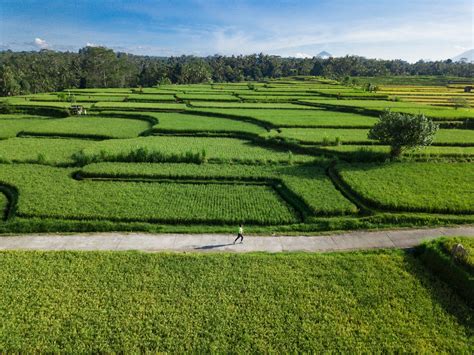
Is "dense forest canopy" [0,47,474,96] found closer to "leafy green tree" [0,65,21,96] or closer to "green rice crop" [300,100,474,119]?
"leafy green tree" [0,65,21,96]

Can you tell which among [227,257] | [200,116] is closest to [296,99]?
[200,116]

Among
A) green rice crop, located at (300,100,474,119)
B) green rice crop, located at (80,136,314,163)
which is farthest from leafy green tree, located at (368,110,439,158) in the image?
green rice crop, located at (300,100,474,119)

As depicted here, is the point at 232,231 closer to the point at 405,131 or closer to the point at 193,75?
the point at 405,131

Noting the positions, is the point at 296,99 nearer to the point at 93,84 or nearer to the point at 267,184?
the point at 267,184

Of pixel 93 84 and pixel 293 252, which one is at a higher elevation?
pixel 93 84

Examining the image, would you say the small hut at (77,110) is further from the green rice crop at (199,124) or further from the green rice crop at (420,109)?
the green rice crop at (420,109)
